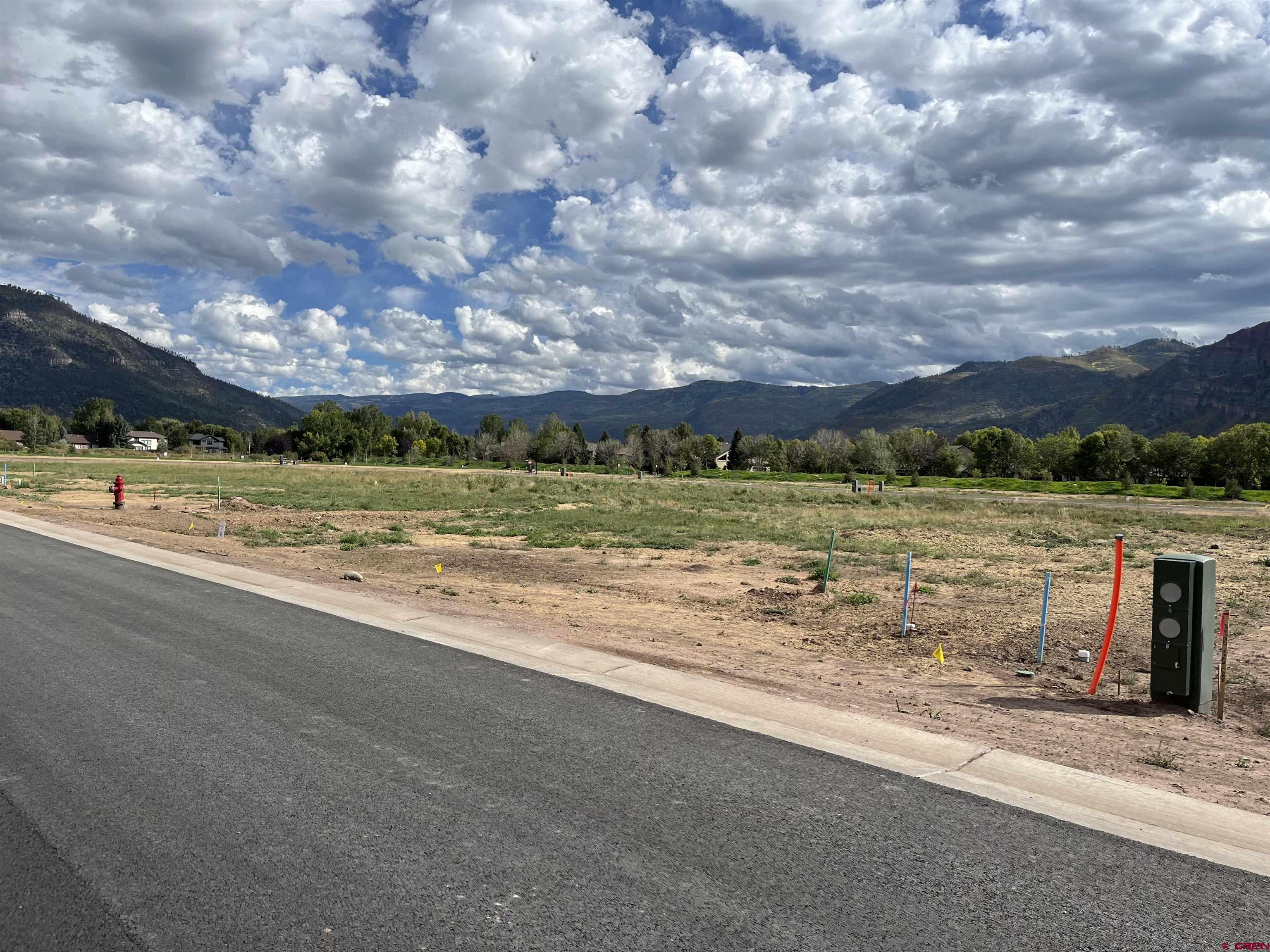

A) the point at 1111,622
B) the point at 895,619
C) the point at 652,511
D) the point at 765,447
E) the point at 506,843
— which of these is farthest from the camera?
the point at 765,447

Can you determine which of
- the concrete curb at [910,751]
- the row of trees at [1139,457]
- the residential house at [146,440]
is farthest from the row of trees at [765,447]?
the concrete curb at [910,751]

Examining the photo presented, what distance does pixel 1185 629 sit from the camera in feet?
24.4

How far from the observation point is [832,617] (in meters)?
13.0

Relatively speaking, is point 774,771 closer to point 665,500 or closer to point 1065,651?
point 1065,651

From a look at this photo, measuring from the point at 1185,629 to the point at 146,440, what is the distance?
216881 mm

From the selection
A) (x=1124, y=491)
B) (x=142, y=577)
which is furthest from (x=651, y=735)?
(x=1124, y=491)

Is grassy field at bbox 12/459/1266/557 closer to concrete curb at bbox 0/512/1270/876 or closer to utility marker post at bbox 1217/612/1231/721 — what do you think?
concrete curb at bbox 0/512/1270/876

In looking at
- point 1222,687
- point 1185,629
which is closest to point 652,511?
point 1185,629

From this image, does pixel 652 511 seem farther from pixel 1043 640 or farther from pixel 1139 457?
pixel 1139 457

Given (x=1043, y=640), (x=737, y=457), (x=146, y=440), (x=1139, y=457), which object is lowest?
(x=1043, y=640)

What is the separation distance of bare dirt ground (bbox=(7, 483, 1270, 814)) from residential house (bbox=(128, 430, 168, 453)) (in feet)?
594

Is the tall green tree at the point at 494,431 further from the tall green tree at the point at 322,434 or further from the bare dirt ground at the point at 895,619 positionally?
the bare dirt ground at the point at 895,619

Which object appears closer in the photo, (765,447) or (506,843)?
(506,843)

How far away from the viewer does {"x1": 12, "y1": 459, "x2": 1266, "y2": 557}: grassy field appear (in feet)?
83.7
